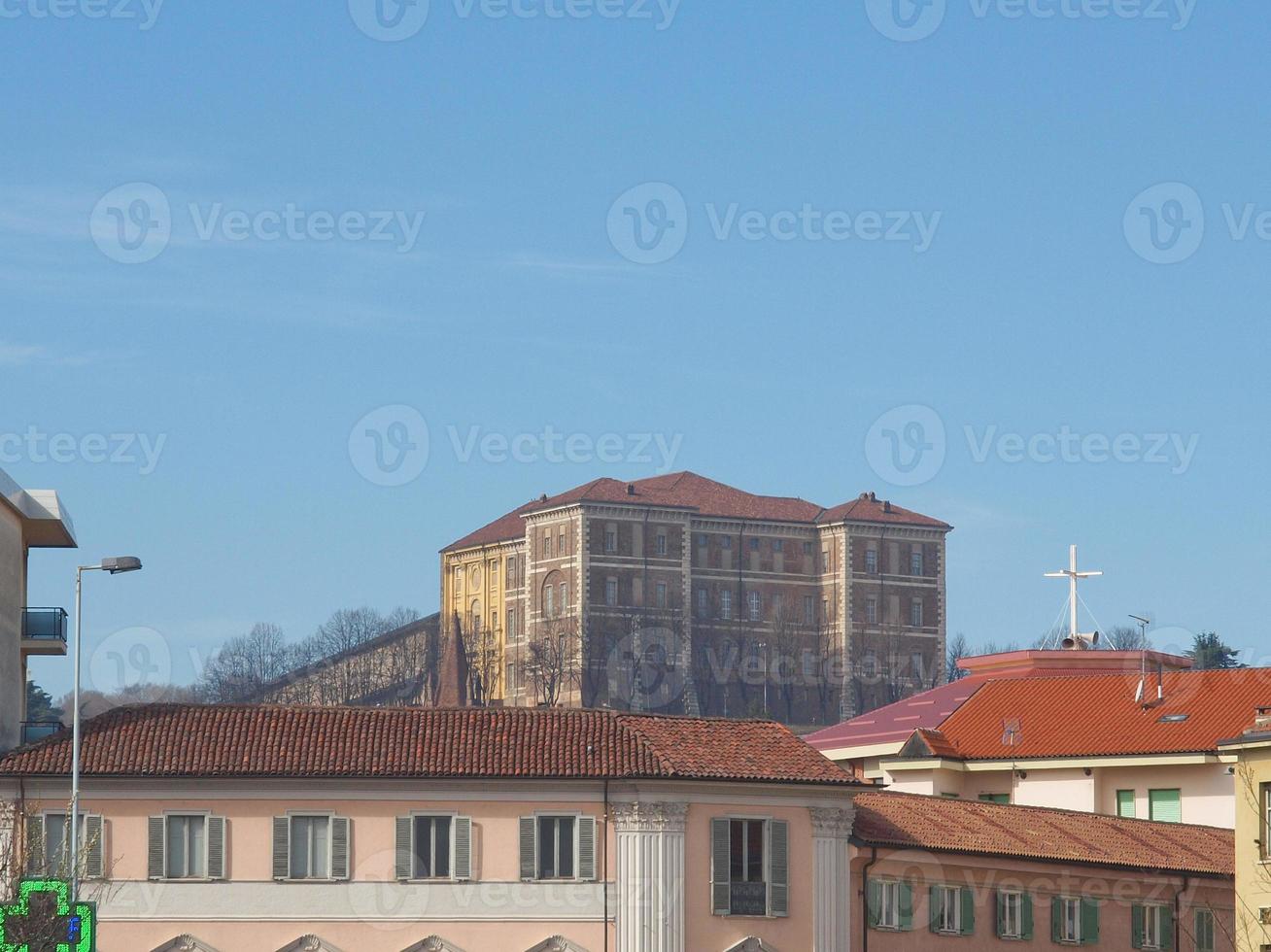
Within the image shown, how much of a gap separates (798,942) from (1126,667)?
119 feet

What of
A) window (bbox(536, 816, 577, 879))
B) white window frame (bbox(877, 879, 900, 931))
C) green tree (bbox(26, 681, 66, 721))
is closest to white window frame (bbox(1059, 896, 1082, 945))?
white window frame (bbox(877, 879, 900, 931))

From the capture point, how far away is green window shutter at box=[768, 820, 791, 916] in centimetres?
6034

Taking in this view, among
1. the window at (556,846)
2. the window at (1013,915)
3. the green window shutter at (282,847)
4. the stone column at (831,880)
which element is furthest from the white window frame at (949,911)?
the green window shutter at (282,847)

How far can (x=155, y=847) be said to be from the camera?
58.9 m

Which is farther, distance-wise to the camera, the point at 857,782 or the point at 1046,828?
the point at 1046,828

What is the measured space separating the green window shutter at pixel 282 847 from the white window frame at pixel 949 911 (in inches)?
535

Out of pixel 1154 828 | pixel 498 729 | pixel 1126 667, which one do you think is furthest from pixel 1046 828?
pixel 1126 667

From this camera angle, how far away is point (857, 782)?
6153 centimetres

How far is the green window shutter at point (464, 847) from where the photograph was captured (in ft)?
196

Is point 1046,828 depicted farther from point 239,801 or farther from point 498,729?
point 239,801

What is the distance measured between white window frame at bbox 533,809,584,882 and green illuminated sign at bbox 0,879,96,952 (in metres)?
13.7

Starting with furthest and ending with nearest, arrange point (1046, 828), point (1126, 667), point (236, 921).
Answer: point (1126, 667) → point (1046, 828) → point (236, 921)

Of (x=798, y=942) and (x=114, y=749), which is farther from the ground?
(x=114, y=749)

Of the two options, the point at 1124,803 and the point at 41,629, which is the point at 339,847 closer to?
the point at 41,629
